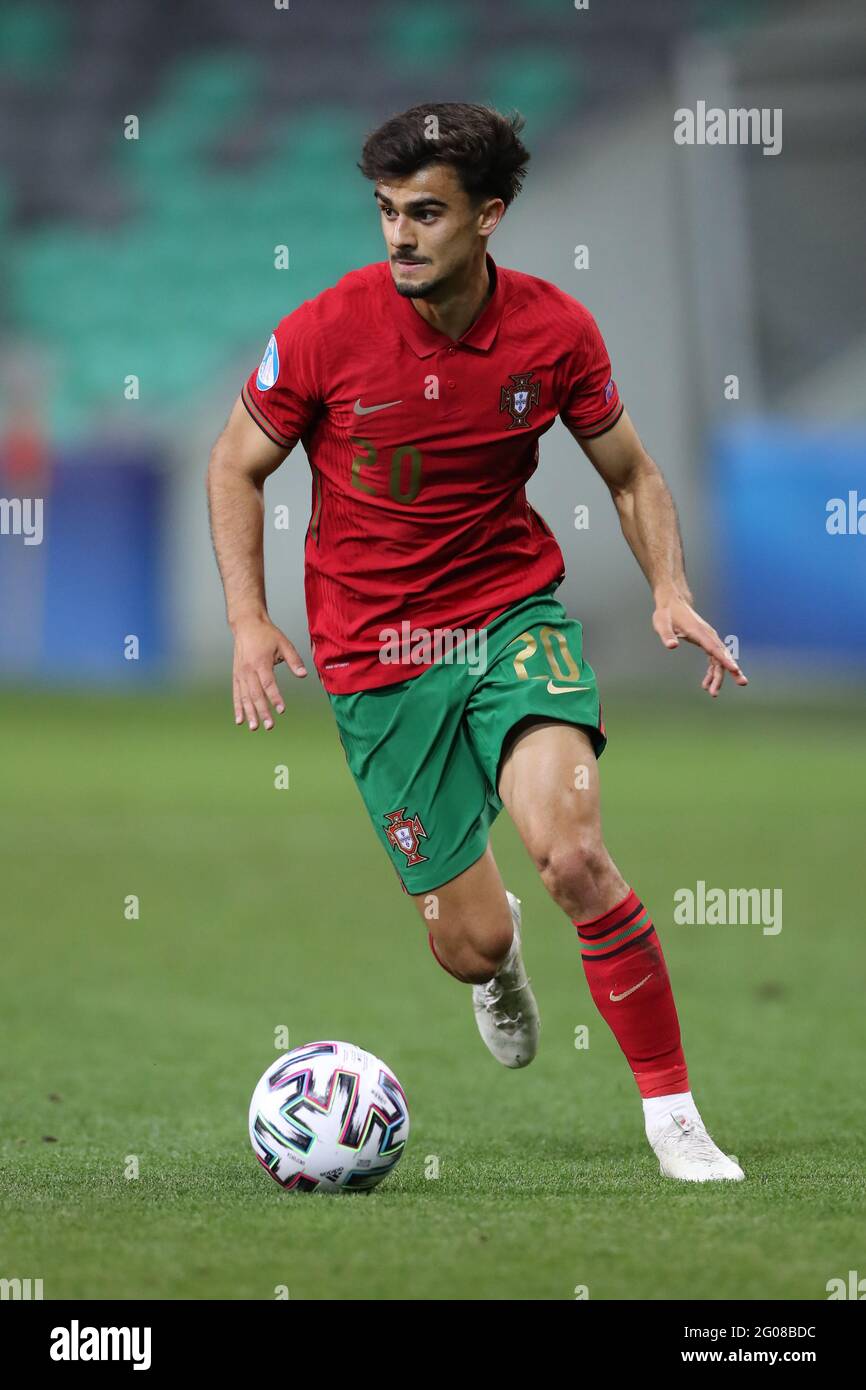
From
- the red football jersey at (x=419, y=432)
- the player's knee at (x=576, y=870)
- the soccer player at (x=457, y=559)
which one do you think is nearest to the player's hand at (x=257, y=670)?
the soccer player at (x=457, y=559)

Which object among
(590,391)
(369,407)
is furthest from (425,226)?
(590,391)

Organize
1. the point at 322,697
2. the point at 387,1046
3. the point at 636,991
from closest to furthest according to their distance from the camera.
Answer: the point at 636,991
the point at 387,1046
the point at 322,697

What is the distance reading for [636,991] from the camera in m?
4.76

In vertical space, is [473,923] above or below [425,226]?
below

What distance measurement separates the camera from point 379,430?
16.2 ft

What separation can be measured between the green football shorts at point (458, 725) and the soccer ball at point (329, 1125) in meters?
0.70

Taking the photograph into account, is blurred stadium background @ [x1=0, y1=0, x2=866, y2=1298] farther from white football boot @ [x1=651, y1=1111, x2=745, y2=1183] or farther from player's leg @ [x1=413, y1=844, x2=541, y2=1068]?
player's leg @ [x1=413, y1=844, x2=541, y2=1068]

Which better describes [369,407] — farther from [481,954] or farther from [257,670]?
[481,954]

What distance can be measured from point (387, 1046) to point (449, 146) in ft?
9.82

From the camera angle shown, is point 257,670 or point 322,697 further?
point 322,697

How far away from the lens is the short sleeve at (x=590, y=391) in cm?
505
